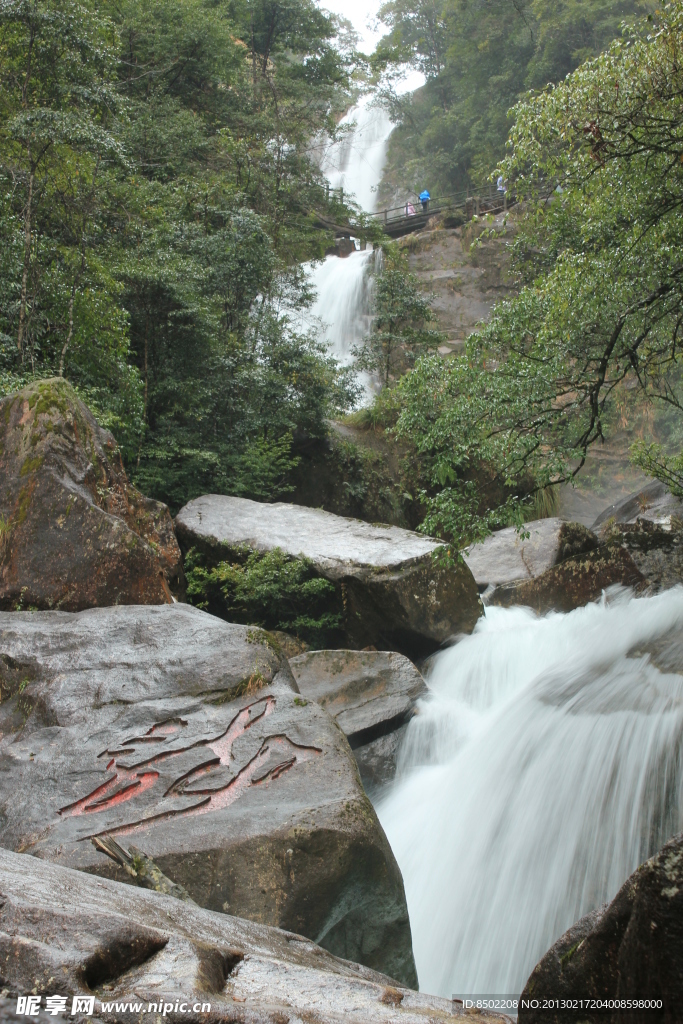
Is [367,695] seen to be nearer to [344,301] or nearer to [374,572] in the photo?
[374,572]

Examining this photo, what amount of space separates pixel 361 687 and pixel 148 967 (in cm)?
575

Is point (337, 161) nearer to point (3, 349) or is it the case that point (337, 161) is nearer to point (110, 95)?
point (110, 95)

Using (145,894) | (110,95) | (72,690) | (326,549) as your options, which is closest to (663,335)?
(326,549)

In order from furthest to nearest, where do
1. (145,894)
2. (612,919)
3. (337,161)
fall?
(337,161)
(145,894)
(612,919)

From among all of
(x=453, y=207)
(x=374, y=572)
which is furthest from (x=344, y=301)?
(x=374, y=572)

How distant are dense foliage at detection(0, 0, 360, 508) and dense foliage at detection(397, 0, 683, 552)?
508 cm

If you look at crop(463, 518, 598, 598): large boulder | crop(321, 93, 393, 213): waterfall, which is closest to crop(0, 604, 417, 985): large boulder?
crop(463, 518, 598, 598): large boulder

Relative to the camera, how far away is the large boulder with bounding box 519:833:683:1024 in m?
1.78

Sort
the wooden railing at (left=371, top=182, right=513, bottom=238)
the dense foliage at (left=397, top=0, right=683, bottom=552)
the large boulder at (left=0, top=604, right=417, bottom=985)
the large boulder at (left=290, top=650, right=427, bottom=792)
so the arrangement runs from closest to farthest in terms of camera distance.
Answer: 1. the large boulder at (left=0, top=604, right=417, bottom=985)
2. the dense foliage at (left=397, top=0, right=683, bottom=552)
3. the large boulder at (left=290, top=650, right=427, bottom=792)
4. the wooden railing at (left=371, top=182, right=513, bottom=238)

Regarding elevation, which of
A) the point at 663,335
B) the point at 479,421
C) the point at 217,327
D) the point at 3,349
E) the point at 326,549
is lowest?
the point at 326,549

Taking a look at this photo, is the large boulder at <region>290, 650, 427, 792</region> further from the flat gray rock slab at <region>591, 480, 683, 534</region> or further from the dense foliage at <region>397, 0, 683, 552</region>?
the flat gray rock slab at <region>591, 480, 683, 534</region>

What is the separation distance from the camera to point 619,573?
9930 millimetres

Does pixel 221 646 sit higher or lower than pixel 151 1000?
higher

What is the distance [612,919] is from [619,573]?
8388mm
